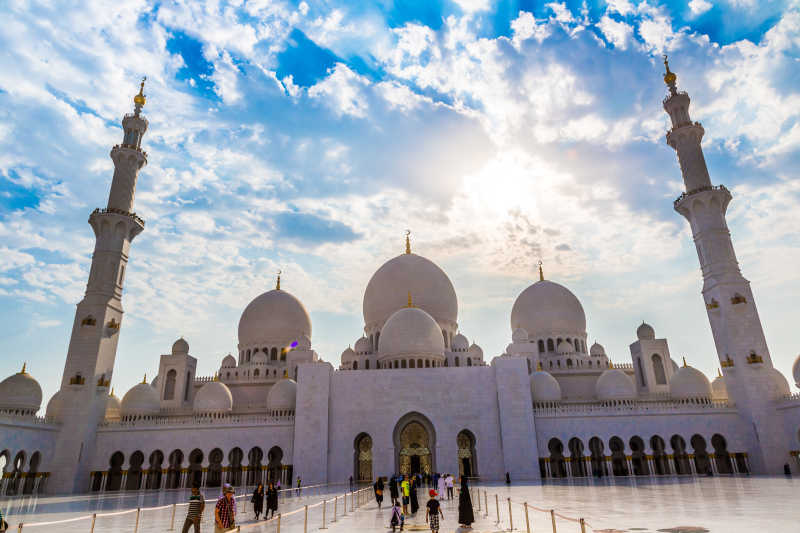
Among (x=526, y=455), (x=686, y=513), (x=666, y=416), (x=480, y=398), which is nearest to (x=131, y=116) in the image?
(x=480, y=398)

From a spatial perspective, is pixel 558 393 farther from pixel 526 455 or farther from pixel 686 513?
pixel 686 513

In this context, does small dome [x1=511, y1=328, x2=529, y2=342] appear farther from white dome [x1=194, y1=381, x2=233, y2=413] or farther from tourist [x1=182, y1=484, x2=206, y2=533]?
tourist [x1=182, y1=484, x2=206, y2=533]

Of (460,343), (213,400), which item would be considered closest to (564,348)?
(460,343)

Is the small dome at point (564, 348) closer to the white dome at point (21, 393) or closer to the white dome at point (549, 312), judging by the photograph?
the white dome at point (549, 312)

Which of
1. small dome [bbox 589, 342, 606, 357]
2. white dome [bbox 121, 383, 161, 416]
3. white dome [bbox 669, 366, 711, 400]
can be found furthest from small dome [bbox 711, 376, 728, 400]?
white dome [bbox 121, 383, 161, 416]

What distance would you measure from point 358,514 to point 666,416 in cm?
2048

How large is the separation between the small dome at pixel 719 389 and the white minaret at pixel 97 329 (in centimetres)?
3415

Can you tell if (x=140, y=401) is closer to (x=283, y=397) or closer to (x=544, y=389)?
(x=283, y=397)

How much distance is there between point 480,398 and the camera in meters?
26.6

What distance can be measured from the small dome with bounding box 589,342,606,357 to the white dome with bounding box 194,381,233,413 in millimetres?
24684

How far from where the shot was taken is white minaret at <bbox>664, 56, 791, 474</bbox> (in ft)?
80.7

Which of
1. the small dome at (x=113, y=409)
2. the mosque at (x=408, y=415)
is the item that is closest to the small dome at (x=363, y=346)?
the mosque at (x=408, y=415)

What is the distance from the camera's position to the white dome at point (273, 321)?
119ft

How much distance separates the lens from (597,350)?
3578 cm
